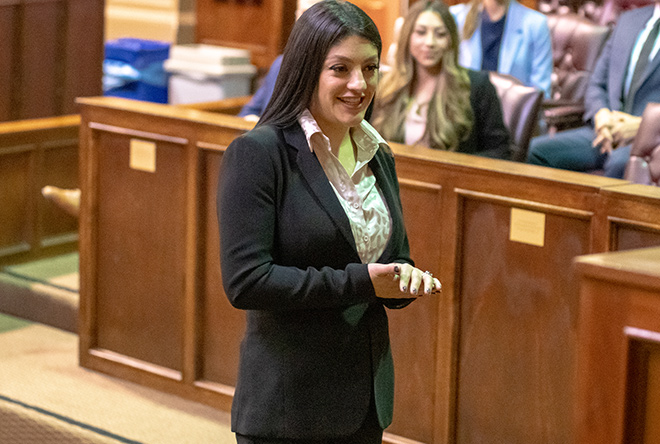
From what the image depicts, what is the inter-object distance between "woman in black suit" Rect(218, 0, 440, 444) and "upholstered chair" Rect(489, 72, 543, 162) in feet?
6.48

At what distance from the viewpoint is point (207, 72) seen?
241 inches

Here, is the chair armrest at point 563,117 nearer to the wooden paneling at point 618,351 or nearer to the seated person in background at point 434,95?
the seated person in background at point 434,95

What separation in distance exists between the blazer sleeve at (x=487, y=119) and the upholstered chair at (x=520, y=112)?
0.15 m

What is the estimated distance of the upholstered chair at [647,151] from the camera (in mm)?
2916

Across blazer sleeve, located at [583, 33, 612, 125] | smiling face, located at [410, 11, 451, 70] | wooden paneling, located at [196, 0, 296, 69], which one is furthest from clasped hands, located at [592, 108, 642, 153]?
wooden paneling, located at [196, 0, 296, 69]

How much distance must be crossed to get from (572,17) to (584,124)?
3.42ft

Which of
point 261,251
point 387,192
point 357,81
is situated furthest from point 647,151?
point 261,251

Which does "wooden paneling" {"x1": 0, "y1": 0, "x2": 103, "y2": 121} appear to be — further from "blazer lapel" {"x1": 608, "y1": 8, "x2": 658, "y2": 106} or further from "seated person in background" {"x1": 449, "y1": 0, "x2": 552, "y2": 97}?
"blazer lapel" {"x1": 608, "y1": 8, "x2": 658, "y2": 106}

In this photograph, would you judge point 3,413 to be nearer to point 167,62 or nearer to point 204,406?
point 204,406

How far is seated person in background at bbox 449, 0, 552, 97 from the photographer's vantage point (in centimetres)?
416

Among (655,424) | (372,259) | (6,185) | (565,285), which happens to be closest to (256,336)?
(372,259)

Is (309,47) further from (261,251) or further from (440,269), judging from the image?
(440,269)

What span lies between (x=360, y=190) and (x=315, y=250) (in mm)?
141

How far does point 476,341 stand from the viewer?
259 cm
